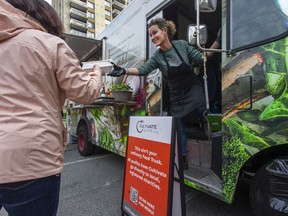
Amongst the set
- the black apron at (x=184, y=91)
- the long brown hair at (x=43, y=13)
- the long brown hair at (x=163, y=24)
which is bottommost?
the black apron at (x=184, y=91)

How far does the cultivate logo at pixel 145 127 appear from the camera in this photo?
2.10 meters

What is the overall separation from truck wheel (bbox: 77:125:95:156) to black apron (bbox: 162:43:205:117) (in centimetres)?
315

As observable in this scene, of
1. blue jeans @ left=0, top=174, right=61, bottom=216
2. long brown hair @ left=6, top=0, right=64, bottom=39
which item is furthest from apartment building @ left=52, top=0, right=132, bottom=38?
blue jeans @ left=0, top=174, right=61, bottom=216

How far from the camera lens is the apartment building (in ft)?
158

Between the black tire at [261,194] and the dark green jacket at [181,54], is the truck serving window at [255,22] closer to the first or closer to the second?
the dark green jacket at [181,54]

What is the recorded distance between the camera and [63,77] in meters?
1.22

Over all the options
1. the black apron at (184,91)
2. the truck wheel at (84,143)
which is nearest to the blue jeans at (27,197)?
the black apron at (184,91)

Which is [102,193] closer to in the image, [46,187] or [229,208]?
[229,208]

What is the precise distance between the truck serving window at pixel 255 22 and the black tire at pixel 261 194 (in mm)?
1018

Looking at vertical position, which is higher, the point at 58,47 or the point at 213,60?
the point at 213,60

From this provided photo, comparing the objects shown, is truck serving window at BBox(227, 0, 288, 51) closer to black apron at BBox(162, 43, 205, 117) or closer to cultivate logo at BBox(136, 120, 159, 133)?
black apron at BBox(162, 43, 205, 117)

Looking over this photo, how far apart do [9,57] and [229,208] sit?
109 inches

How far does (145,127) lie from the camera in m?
2.22

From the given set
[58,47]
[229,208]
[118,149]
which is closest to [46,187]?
[58,47]
